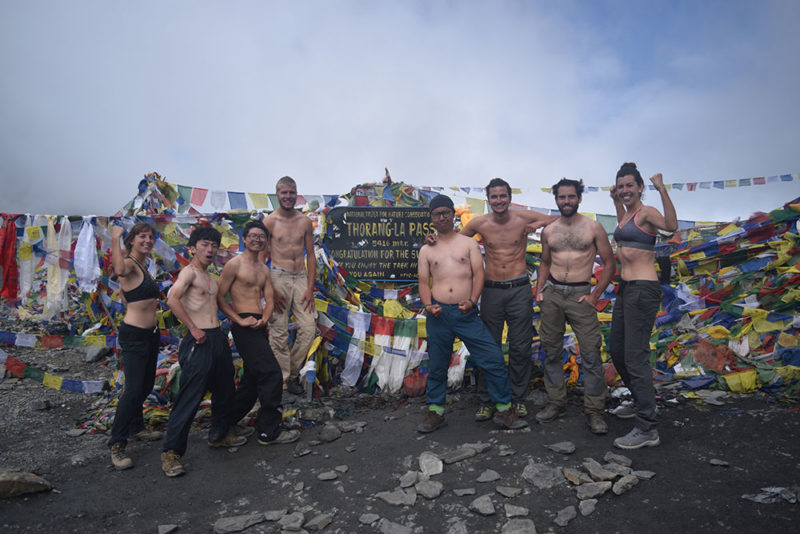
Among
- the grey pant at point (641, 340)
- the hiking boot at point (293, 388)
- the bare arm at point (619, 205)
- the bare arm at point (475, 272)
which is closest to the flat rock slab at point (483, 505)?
the grey pant at point (641, 340)

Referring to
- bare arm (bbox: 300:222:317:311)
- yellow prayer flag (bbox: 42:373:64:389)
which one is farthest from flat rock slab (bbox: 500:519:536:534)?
yellow prayer flag (bbox: 42:373:64:389)

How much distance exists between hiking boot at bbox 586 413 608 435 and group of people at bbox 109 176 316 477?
2.95 meters

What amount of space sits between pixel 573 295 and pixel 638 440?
1410 mm

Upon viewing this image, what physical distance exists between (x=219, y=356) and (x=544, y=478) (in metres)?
3.07

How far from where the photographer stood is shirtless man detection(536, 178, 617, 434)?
4430 mm

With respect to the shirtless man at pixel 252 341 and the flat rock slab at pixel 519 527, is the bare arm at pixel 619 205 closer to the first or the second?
the flat rock slab at pixel 519 527

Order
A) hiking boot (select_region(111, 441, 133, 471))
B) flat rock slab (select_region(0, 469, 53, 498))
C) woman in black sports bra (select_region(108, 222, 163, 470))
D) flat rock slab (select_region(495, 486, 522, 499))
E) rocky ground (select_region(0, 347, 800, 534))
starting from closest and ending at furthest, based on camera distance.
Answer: rocky ground (select_region(0, 347, 800, 534)) → flat rock slab (select_region(495, 486, 522, 499)) → flat rock slab (select_region(0, 469, 53, 498)) → hiking boot (select_region(111, 441, 133, 471)) → woman in black sports bra (select_region(108, 222, 163, 470))

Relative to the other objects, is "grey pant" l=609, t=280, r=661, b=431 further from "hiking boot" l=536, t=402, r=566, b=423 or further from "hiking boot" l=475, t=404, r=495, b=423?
"hiking boot" l=475, t=404, r=495, b=423

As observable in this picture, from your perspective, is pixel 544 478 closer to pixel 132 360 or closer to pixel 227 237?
pixel 132 360

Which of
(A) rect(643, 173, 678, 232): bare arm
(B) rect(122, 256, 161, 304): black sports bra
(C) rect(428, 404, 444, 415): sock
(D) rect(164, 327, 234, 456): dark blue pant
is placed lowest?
(C) rect(428, 404, 444, 415): sock

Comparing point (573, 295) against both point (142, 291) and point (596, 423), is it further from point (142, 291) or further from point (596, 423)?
point (142, 291)

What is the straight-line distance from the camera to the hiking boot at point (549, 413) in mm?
4555

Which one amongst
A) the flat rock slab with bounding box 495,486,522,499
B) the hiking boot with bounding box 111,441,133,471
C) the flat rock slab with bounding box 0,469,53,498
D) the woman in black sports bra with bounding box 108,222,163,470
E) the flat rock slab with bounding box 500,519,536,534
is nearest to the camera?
the flat rock slab with bounding box 500,519,536,534

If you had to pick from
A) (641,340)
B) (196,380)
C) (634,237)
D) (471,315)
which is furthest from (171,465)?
(634,237)
